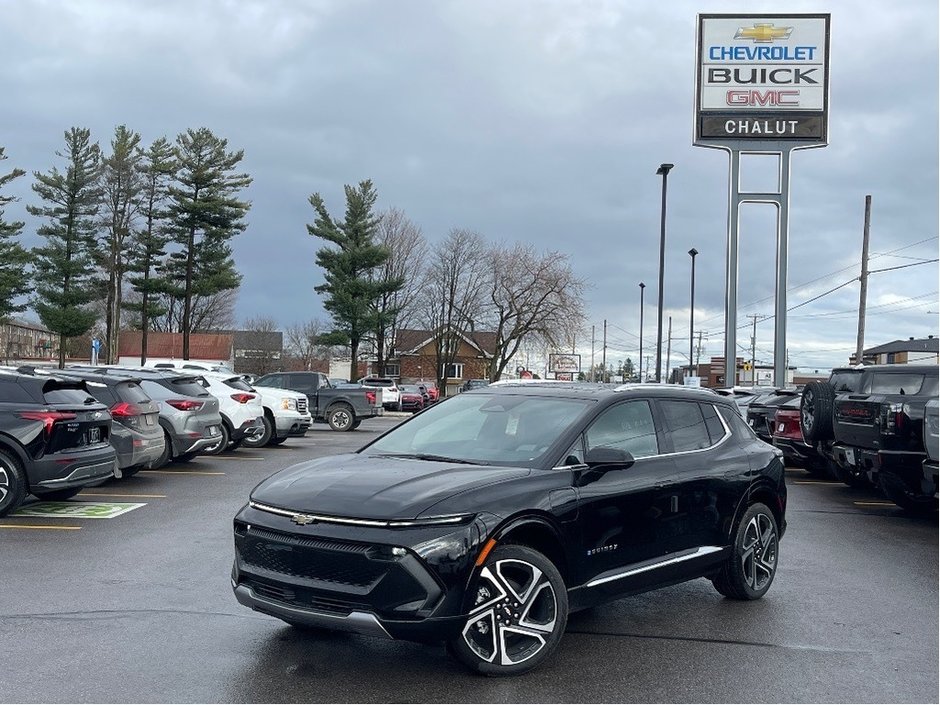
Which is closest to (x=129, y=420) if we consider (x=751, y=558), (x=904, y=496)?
(x=751, y=558)

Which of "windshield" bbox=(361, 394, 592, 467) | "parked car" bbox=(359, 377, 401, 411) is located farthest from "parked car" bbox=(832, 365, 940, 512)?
"parked car" bbox=(359, 377, 401, 411)

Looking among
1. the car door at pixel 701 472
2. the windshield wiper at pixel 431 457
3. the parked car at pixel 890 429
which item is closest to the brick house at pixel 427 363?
the parked car at pixel 890 429

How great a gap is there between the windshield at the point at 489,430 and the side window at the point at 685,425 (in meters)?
0.83

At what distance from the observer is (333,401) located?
1091 inches

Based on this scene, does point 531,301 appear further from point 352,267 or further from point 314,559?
point 314,559

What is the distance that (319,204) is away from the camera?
56.0 meters

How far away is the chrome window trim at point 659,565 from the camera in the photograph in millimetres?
5801

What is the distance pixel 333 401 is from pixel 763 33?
66.4 ft

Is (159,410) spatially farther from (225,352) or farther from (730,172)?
(225,352)

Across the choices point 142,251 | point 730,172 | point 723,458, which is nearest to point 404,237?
point 142,251

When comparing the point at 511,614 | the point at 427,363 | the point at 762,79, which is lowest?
the point at 511,614

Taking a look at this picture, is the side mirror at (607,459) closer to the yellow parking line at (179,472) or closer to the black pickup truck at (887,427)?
the black pickup truck at (887,427)

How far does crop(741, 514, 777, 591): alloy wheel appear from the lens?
23.6 feet

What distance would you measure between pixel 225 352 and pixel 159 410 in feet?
230
